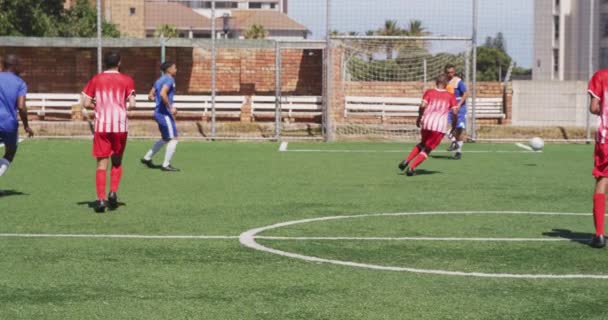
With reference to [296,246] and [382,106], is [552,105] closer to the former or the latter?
[382,106]

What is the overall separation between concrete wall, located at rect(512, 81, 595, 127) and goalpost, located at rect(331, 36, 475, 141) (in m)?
2.81

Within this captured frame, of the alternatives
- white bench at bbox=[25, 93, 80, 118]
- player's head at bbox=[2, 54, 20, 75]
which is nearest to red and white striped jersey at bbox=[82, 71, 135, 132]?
player's head at bbox=[2, 54, 20, 75]

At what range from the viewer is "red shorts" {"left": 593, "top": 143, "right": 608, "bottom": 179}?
10148mm

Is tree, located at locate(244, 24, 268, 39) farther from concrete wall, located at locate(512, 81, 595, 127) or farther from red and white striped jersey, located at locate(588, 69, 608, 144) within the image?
red and white striped jersey, located at locate(588, 69, 608, 144)

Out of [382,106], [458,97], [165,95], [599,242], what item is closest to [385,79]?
[382,106]

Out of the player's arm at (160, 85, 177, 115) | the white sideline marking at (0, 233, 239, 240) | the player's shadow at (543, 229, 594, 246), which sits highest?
the player's arm at (160, 85, 177, 115)

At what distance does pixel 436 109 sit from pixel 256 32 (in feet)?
271

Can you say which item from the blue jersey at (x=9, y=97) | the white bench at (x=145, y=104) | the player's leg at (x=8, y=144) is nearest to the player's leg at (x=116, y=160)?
the blue jersey at (x=9, y=97)

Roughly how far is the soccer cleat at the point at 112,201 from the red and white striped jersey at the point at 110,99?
2.50 feet

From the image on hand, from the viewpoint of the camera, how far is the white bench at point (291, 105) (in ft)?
110

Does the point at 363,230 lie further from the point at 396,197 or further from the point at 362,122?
the point at 362,122

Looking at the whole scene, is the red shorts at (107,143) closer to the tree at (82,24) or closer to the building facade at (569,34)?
the building facade at (569,34)

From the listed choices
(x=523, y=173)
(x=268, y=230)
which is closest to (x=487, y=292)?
(x=268, y=230)

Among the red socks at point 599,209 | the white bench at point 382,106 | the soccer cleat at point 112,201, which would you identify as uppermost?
the white bench at point 382,106
